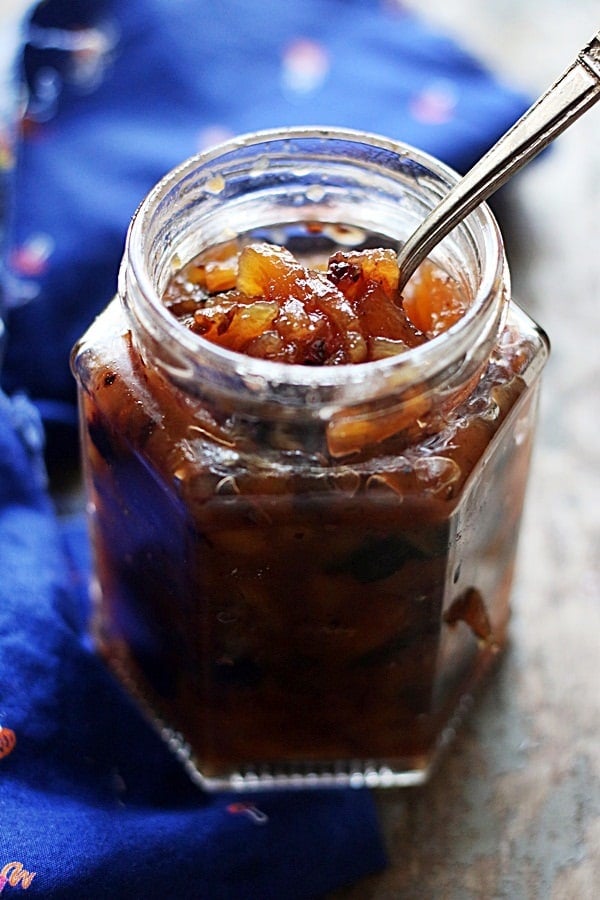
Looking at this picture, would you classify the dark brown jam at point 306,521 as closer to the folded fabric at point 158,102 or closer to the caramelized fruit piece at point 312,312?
the caramelized fruit piece at point 312,312

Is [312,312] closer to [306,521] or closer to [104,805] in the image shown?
[306,521]

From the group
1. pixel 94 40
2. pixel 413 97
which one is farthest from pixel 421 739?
pixel 94 40

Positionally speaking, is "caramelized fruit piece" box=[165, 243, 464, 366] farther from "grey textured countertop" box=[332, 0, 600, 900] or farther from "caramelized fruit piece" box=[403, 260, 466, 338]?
"grey textured countertop" box=[332, 0, 600, 900]

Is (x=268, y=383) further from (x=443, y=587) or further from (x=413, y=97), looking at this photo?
(x=413, y=97)

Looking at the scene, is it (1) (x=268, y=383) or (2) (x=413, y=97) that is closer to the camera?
(1) (x=268, y=383)

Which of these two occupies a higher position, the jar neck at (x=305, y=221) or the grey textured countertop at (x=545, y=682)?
the jar neck at (x=305, y=221)

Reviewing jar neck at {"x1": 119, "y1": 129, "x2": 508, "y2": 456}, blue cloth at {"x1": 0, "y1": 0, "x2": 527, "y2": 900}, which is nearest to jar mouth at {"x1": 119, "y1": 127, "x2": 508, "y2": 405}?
jar neck at {"x1": 119, "y1": 129, "x2": 508, "y2": 456}

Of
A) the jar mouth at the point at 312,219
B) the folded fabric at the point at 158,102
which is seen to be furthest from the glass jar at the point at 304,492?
the folded fabric at the point at 158,102

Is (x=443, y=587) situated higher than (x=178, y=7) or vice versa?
(x=443, y=587)
